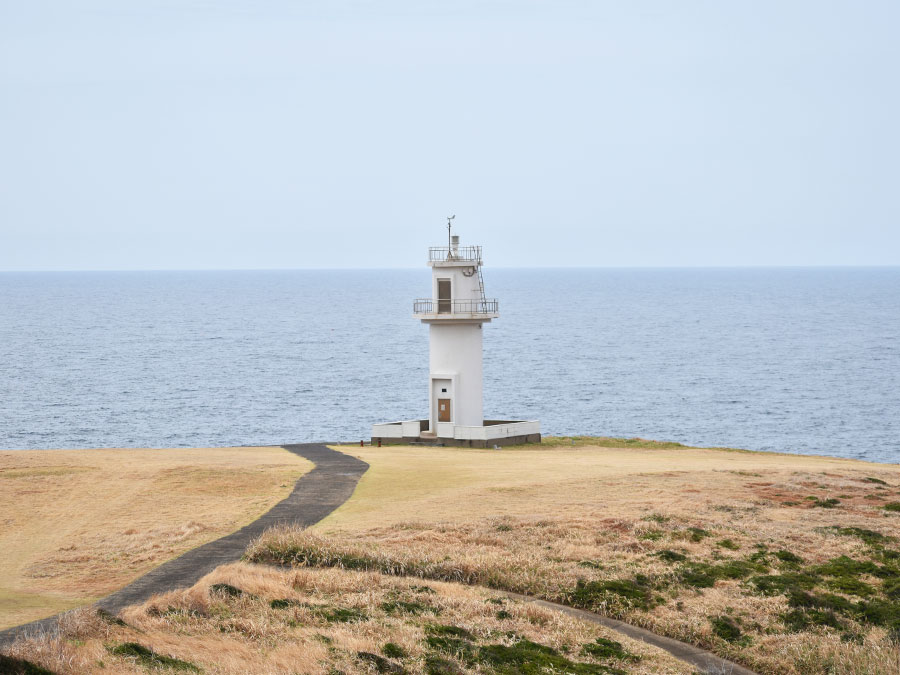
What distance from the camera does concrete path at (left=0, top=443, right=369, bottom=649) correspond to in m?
19.2

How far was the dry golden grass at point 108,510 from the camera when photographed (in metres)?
21.4

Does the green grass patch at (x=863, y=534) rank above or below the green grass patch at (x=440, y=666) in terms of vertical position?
below

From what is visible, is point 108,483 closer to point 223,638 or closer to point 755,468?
point 223,638

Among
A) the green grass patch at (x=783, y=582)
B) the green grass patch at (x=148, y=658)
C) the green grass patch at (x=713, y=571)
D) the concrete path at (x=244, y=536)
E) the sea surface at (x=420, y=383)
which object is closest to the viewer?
the green grass patch at (x=148, y=658)

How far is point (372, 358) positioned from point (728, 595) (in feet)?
335

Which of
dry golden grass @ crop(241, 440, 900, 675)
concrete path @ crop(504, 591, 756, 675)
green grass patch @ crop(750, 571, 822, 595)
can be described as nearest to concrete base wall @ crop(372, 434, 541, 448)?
dry golden grass @ crop(241, 440, 900, 675)

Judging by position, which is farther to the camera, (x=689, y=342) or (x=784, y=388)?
(x=689, y=342)

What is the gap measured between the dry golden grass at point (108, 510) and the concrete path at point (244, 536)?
453mm

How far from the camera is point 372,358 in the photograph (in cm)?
12131

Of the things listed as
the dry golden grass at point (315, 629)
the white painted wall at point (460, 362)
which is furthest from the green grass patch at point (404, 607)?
the white painted wall at point (460, 362)

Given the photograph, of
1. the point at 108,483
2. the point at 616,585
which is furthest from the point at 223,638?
the point at 108,483

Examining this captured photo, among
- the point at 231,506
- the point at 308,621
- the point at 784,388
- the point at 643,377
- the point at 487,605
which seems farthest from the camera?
the point at 643,377

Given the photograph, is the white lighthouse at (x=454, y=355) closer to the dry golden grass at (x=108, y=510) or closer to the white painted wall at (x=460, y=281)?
the white painted wall at (x=460, y=281)

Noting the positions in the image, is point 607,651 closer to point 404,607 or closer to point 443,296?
point 404,607
